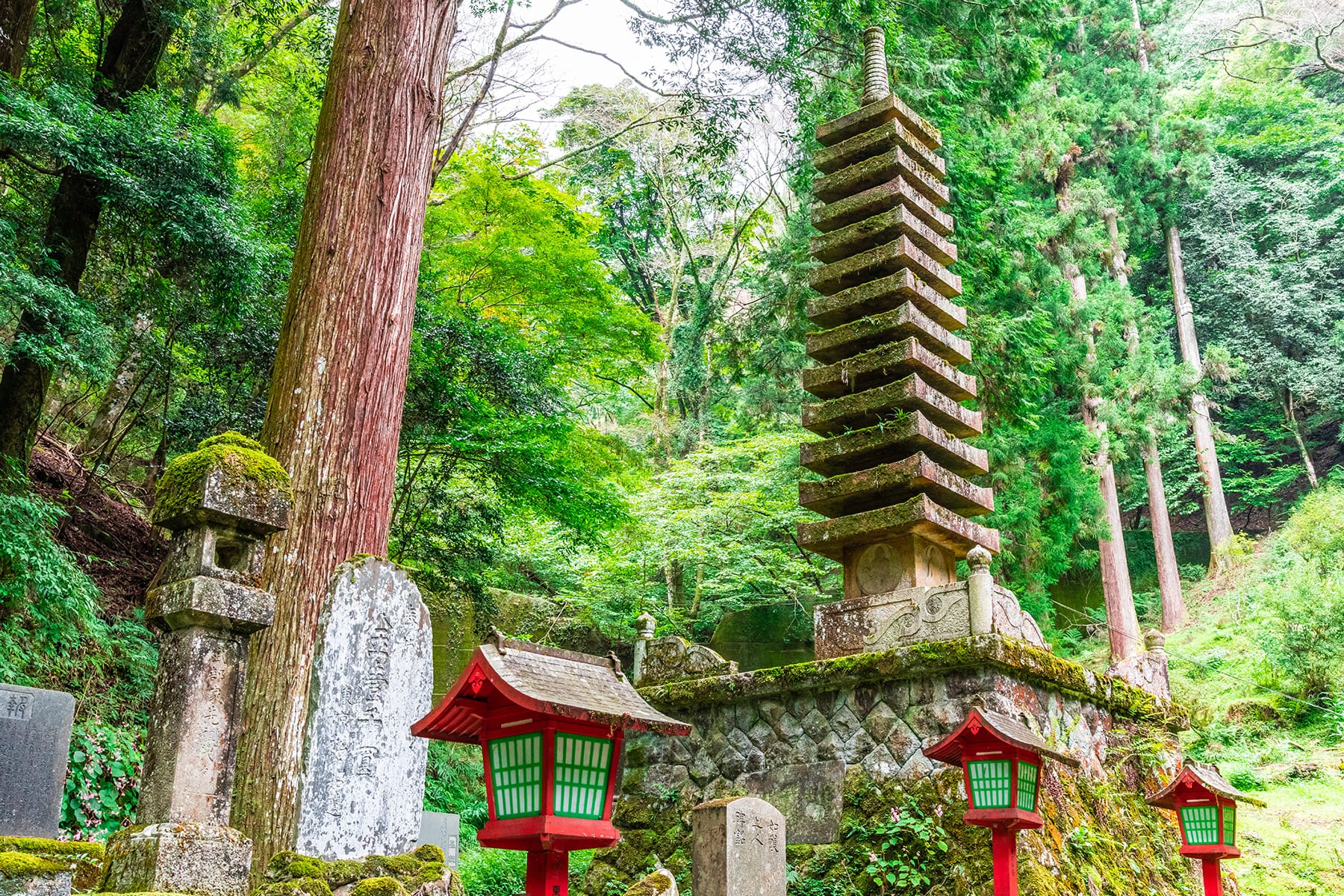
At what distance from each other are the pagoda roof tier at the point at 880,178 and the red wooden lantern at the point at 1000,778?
18.6 ft

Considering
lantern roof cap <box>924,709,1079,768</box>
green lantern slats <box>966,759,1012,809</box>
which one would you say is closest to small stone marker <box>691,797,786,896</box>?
lantern roof cap <box>924,709,1079,768</box>

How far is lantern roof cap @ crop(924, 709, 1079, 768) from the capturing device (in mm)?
5051

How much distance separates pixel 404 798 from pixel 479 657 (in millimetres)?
663

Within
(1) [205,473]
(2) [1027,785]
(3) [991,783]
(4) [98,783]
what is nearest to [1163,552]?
(2) [1027,785]

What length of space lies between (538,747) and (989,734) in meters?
2.45

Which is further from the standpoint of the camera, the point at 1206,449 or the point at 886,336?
the point at 1206,449

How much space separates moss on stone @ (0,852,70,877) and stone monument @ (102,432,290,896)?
0.44 metres

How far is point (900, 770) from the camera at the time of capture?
6656mm

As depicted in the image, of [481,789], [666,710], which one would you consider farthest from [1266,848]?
[481,789]

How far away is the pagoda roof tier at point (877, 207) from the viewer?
9.17 meters

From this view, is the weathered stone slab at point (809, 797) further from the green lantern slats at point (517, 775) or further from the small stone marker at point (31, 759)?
the small stone marker at point (31, 759)

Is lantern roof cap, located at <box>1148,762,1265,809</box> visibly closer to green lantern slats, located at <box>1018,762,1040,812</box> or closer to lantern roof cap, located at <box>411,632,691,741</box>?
green lantern slats, located at <box>1018,762,1040,812</box>

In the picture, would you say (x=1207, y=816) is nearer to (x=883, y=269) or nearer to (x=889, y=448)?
(x=889, y=448)

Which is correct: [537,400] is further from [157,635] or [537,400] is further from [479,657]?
[479,657]
